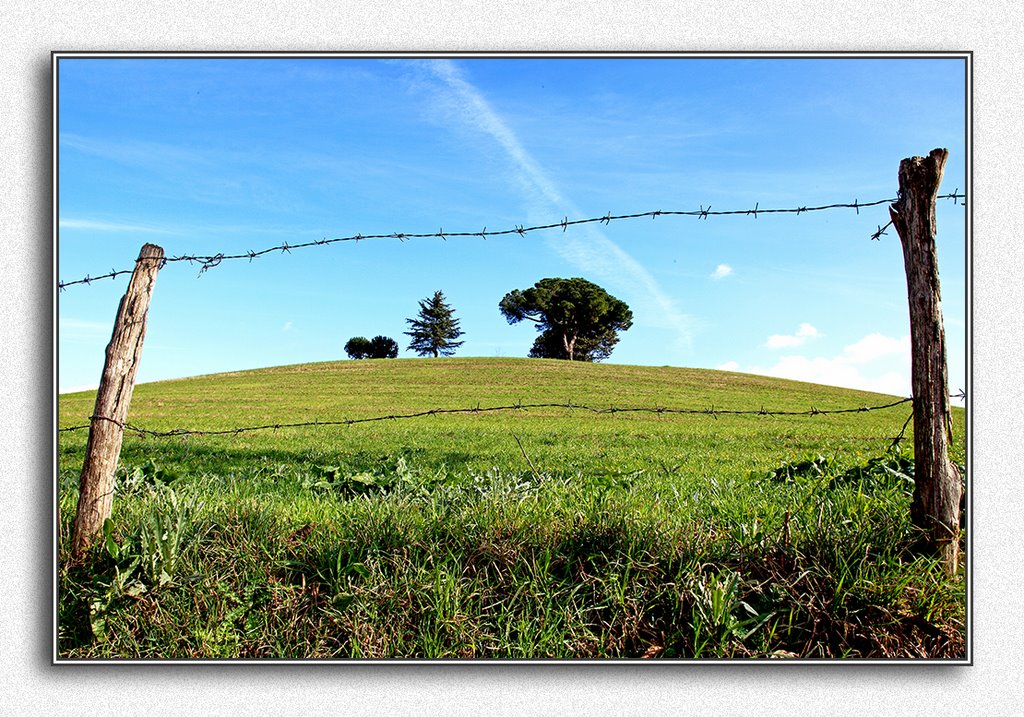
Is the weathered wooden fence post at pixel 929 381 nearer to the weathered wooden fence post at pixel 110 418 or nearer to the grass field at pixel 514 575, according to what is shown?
the grass field at pixel 514 575

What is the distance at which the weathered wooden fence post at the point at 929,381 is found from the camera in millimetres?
3504

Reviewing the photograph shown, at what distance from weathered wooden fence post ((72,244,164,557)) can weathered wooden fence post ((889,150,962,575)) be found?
4.24m

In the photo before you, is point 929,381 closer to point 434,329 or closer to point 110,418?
point 110,418

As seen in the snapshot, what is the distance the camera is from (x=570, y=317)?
40.9 m

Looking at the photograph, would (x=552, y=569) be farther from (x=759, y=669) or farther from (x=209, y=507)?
(x=209, y=507)

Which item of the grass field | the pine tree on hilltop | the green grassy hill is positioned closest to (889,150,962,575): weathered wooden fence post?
the grass field

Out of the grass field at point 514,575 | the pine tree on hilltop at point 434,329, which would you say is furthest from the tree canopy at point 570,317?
the grass field at point 514,575

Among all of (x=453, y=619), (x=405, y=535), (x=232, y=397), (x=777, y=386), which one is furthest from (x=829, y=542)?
(x=777, y=386)

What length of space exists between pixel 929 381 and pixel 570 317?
37533 millimetres

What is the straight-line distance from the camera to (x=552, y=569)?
3609mm

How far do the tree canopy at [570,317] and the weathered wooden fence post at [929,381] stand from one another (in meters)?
34.2

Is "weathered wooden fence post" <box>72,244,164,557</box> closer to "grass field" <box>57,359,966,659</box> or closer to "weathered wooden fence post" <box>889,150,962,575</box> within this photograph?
"grass field" <box>57,359,966,659</box>

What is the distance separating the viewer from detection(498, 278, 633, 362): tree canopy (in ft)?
128

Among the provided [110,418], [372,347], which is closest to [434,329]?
[372,347]
